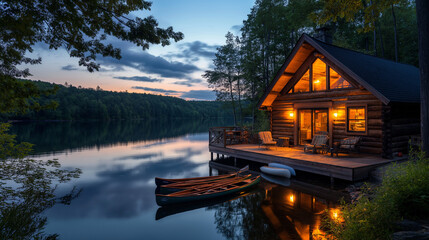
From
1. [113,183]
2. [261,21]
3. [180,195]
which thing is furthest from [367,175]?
[261,21]

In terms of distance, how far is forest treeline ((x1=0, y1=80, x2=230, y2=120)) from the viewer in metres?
73.0

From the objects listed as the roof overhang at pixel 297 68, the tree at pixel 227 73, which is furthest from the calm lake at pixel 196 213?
the tree at pixel 227 73

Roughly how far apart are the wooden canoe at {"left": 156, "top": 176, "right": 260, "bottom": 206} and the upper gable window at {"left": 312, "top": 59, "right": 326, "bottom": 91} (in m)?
6.95

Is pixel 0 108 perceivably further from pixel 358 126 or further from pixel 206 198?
pixel 358 126

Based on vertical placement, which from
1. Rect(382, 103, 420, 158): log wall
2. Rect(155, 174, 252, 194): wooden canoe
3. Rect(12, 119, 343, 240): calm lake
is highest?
Rect(382, 103, 420, 158): log wall

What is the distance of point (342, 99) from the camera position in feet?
38.9

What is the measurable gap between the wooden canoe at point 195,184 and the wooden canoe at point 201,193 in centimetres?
15

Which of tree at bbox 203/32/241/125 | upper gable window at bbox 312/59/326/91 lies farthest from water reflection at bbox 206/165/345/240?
tree at bbox 203/32/241/125

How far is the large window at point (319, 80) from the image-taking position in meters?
12.1

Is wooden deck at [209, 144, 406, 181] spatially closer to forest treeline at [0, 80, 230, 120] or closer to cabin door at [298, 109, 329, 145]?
cabin door at [298, 109, 329, 145]

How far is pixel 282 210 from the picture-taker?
7.59 m

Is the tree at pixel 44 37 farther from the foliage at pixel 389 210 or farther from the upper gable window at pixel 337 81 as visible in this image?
the upper gable window at pixel 337 81

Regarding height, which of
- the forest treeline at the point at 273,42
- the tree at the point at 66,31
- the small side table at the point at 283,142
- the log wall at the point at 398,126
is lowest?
the small side table at the point at 283,142

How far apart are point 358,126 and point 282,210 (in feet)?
21.7
